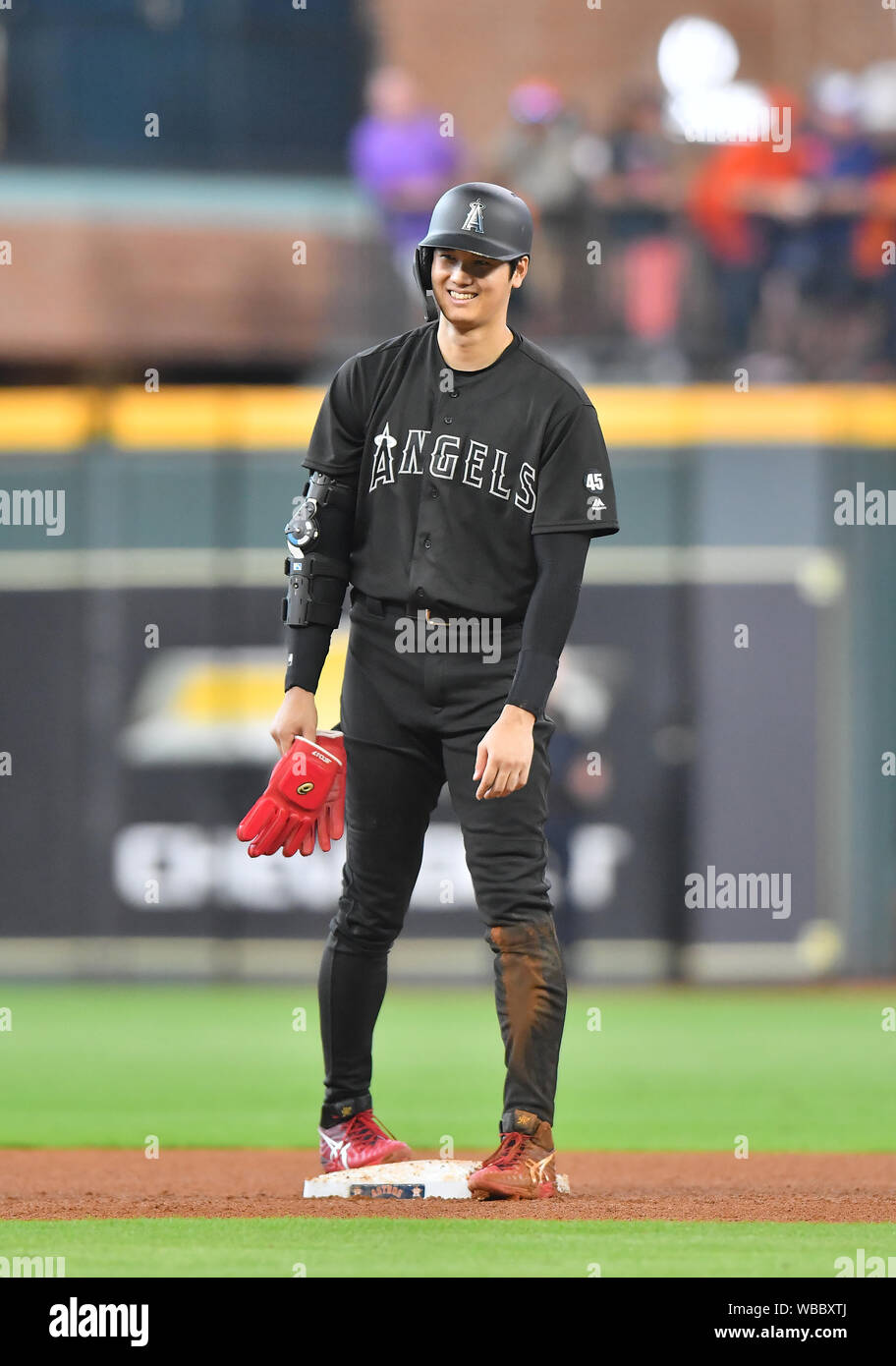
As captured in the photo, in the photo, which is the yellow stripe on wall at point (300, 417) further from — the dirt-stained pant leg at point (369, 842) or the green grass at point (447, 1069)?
the dirt-stained pant leg at point (369, 842)

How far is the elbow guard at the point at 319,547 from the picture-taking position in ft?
20.3

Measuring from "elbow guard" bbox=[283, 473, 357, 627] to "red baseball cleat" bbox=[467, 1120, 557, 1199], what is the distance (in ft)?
4.81

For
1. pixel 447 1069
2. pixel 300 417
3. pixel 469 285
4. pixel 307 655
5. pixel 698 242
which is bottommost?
pixel 447 1069

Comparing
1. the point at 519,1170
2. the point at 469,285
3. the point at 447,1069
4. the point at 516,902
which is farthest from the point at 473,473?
the point at 447,1069

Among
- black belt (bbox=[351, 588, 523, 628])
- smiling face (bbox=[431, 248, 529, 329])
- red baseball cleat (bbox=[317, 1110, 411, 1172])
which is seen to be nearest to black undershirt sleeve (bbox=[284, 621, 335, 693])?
black belt (bbox=[351, 588, 523, 628])

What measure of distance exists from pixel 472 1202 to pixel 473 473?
1.85m

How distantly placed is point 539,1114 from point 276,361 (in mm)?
11886

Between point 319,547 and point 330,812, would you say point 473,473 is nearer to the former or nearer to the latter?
point 319,547

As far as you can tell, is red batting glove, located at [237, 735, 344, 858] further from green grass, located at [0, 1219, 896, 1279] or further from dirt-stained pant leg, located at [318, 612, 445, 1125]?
green grass, located at [0, 1219, 896, 1279]

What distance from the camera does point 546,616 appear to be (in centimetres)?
591

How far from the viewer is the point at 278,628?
1580cm
